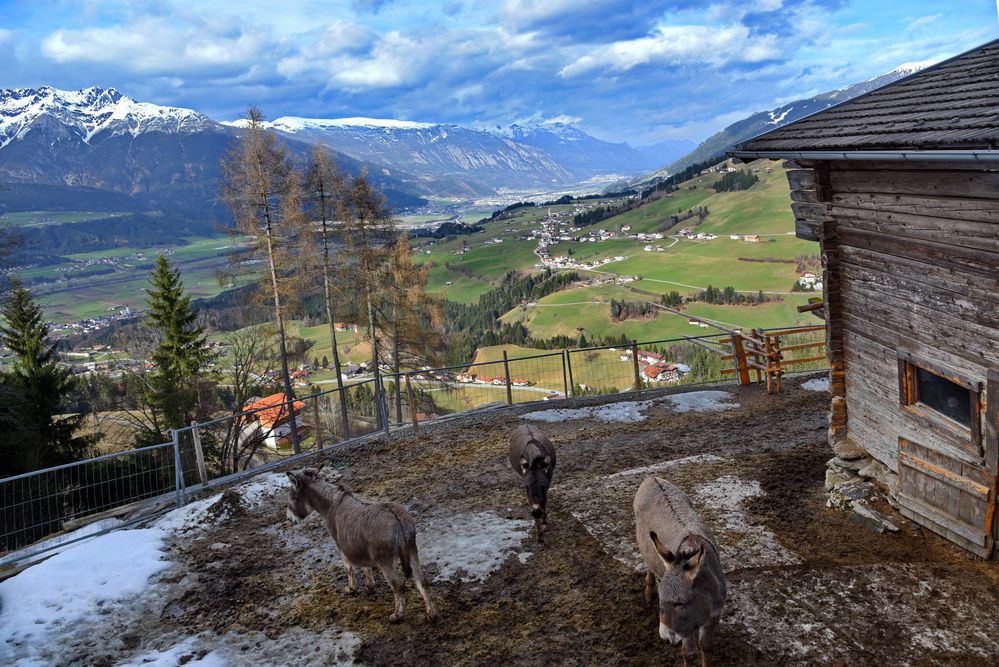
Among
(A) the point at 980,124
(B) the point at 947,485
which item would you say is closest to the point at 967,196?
(A) the point at 980,124

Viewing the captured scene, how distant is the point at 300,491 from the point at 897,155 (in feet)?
25.2

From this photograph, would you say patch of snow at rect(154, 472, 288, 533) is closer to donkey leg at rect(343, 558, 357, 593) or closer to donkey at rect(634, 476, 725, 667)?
donkey leg at rect(343, 558, 357, 593)

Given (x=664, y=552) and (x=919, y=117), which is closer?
(x=664, y=552)

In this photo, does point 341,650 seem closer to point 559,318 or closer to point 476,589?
point 476,589

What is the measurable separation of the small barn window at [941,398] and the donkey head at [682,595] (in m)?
4.07

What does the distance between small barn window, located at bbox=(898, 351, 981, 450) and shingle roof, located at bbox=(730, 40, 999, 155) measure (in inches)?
104

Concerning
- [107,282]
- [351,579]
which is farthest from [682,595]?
[107,282]

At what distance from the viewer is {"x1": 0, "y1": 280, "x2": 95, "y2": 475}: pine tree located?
60.7ft

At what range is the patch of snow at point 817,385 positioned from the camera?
15.4 metres

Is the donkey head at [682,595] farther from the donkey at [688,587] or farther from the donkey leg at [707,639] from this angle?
the donkey leg at [707,639]

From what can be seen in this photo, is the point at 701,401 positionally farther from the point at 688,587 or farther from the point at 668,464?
the point at 688,587

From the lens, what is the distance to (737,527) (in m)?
8.07

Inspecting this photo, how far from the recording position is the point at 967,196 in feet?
20.7

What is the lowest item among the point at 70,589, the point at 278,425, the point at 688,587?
the point at 278,425
